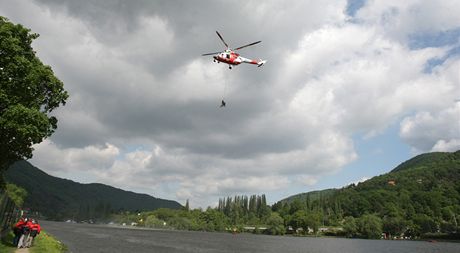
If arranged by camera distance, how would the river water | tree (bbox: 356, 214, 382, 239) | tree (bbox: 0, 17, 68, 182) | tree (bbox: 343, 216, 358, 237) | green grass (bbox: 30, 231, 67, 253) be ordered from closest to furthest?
1. tree (bbox: 0, 17, 68, 182)
2. green grass (bbox: 30, 231, 67, 253)
3. the river water
4. tree (bbox: 356, 214, 382, 239)
5. tree (bbox: 343, 216, 358, 237)

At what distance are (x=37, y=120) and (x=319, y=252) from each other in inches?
3102

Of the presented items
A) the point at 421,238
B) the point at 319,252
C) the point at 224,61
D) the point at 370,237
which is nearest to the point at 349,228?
the point at 370,237

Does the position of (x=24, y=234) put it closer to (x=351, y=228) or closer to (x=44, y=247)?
(x=44, y=247)

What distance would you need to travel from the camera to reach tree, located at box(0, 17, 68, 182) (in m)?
30.1

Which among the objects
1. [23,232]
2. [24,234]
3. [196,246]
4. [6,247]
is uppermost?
[196,246]

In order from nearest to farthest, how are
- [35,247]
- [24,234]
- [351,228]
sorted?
[24,234] < [35,247] < [351,228]

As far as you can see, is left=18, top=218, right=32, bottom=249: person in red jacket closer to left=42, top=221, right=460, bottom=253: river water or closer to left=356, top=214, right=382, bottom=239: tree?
left=42, top=221, right=460, bottom=253: river water

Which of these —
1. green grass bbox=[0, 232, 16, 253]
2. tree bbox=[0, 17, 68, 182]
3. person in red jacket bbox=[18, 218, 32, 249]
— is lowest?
green grass bbox=[0, 232, 16, 253]

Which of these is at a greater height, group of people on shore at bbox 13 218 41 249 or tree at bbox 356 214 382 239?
tree at bbox 356 214 382 239

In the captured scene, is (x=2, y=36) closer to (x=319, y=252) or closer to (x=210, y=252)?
(x=210, y=252)

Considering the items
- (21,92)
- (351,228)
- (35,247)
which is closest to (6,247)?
(35,247)

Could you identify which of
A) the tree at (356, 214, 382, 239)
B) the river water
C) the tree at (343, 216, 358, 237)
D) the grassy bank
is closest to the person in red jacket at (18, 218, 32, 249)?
the grassy bank

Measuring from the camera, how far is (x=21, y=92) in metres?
32.7

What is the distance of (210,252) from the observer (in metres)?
78.0
